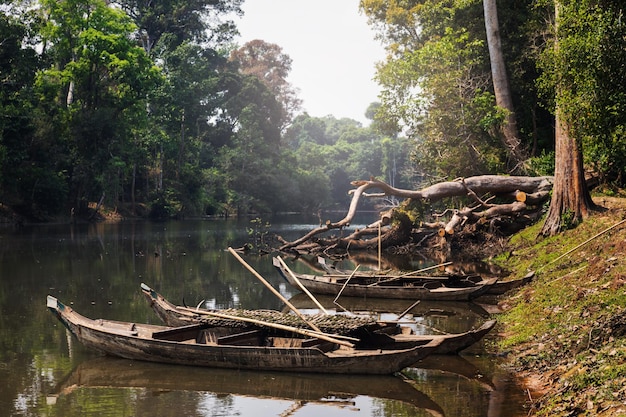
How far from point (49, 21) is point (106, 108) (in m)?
6.51

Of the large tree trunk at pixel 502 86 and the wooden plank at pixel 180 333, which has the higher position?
the large tree trunk at pixel 502 86

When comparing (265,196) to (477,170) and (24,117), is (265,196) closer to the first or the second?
(24,117)

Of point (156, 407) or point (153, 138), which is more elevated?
point (153, 138)

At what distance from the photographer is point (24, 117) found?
3947 cm

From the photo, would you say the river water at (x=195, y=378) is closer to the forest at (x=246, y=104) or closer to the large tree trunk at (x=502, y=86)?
the forest at (x=246, y=104)

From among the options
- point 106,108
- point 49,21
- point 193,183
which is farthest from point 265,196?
point 49,21

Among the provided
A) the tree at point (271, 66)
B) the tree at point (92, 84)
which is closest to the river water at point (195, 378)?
the tree at point (92, 84)

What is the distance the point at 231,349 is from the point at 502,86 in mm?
19806

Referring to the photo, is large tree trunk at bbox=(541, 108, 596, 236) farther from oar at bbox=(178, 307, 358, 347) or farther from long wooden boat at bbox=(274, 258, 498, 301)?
oar at bbox=(178, 307, 358, 347)

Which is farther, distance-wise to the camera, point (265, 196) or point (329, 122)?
point (329, 122)

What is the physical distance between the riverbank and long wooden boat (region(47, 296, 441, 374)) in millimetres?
1733

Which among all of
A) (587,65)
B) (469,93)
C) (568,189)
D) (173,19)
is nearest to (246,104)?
(173,19)

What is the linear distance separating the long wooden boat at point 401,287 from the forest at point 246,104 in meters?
4.23

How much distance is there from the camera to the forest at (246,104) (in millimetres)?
14016
